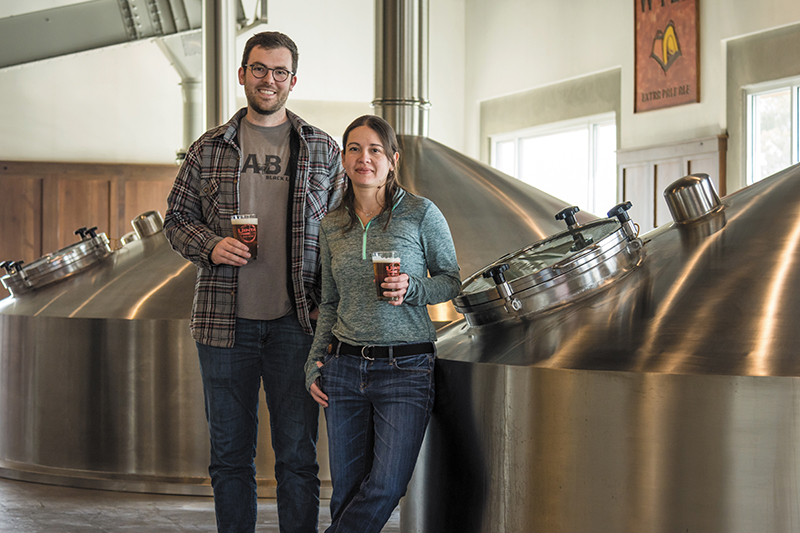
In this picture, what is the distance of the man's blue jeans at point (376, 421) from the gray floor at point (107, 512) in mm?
1168

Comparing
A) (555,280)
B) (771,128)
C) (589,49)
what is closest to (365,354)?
(555,280)

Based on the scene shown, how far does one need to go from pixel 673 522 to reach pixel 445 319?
1828 millimetres

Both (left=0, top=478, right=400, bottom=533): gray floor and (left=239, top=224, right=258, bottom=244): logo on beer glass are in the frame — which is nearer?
(left=239, top=224, right=258, bottom=244): logo on beer glass

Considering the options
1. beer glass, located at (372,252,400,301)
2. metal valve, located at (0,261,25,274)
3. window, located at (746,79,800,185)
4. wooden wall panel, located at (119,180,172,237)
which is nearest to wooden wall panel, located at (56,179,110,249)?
wooden wall panel, located at (119,180,172,237)

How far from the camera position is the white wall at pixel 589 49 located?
1000cm

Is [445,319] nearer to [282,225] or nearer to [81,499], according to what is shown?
[282,225]

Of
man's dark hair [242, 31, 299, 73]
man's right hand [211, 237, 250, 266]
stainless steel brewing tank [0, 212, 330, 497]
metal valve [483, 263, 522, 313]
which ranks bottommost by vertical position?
stainless steel brewing tank [0, 212, 330, 497]

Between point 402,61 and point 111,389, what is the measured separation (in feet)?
7.17

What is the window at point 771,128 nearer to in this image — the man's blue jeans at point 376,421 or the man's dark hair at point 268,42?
the man's dark hair at point 268,42

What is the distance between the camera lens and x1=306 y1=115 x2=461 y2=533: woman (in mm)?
2158

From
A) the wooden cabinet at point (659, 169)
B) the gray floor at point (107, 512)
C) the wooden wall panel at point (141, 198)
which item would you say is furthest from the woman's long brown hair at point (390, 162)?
the wooden wall panel at point (141, 198)

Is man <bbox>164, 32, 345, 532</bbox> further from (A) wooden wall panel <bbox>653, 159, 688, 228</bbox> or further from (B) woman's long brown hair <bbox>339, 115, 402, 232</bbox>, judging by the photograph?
(A) wooden wall panel <bbox>653, 159, 688, 228</bbox>

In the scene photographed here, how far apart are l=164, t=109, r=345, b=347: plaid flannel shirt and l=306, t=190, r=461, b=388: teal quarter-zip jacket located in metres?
0.19

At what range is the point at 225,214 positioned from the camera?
2502 millimetres
